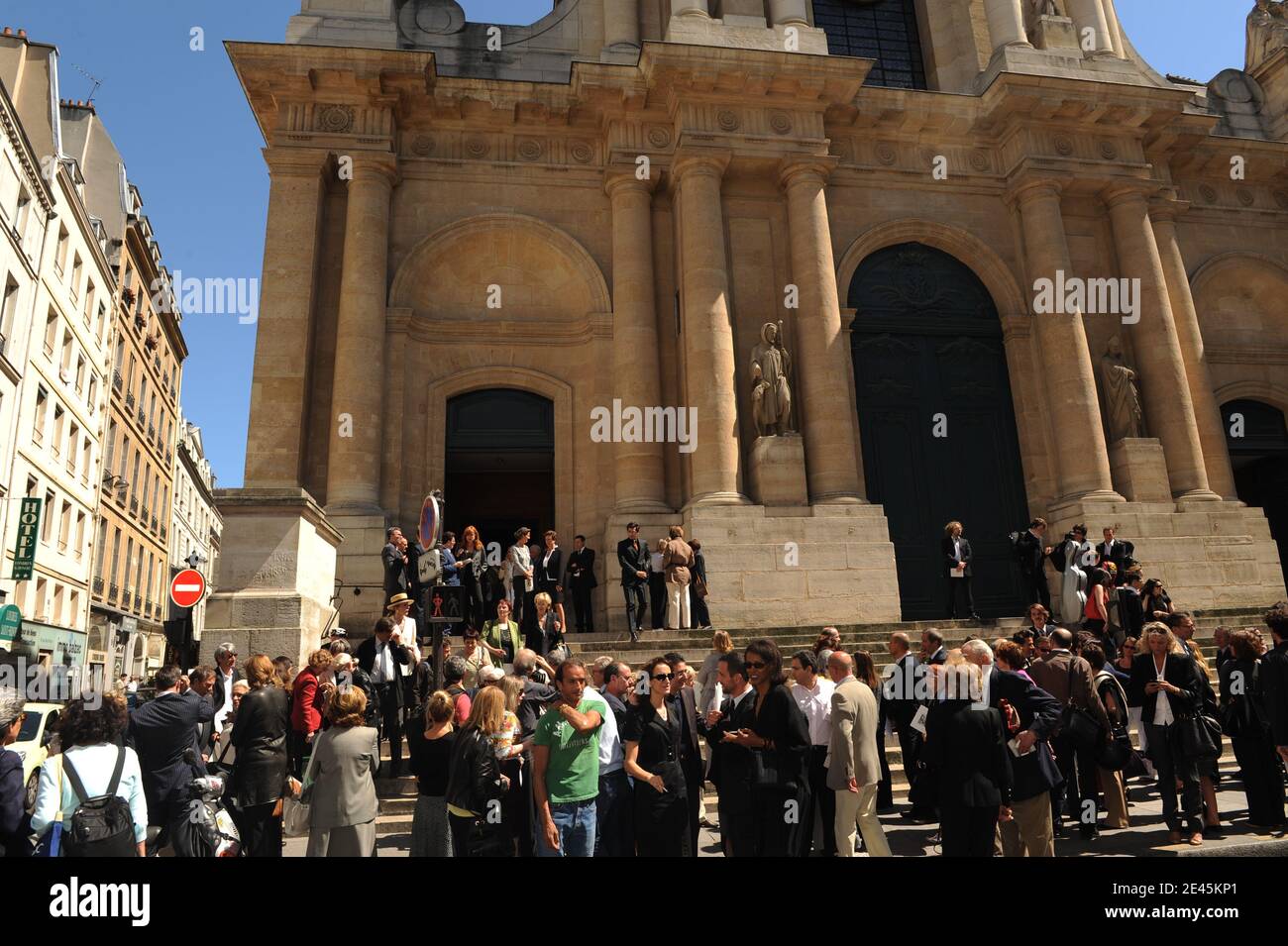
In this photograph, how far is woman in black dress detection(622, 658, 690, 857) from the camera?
5711 mm

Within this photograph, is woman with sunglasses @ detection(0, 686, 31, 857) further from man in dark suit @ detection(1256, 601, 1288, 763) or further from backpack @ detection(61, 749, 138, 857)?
man in dark suit @ detection(1256, 601, 1288, 763)

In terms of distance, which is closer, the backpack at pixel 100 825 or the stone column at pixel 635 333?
the backpack at pixel 100 825

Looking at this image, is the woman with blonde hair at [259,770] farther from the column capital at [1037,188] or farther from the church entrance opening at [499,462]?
the column capital at [1037,188]

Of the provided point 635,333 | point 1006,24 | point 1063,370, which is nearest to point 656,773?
point 635,333

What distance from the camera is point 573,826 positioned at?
546 cm

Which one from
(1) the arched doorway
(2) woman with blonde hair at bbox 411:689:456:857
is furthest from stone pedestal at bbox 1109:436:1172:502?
(2) woman with blonde hair at bbox 411:689:456:857

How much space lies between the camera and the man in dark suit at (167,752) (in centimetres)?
568

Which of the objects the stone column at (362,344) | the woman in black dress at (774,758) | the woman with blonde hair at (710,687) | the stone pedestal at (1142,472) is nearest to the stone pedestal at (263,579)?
the stone column at (362,344)

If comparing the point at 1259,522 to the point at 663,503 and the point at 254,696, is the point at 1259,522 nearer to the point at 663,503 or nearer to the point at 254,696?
the point at 663,503

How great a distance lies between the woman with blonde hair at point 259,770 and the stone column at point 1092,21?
21485 mm

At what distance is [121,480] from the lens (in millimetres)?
35500

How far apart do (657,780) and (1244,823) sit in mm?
5095

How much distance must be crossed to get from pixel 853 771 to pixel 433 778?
2.73m

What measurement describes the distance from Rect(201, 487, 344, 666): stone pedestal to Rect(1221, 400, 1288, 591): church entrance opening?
18.6 meters
